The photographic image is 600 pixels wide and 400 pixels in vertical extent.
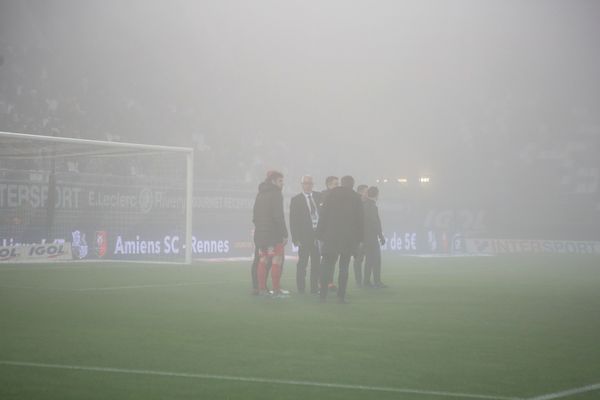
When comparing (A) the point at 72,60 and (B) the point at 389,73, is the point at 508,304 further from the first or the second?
(B) the point at 389,73

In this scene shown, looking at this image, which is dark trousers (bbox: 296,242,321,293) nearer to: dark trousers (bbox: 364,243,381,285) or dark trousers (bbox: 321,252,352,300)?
dark trousers (bbox: 321,252,352,300)

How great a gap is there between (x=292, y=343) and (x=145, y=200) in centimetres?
1893

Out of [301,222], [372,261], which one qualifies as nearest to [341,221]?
[301,222]

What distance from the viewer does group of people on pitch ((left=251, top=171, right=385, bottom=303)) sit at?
13.3 m

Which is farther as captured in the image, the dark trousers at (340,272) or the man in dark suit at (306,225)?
the man in dark suit at (306,225)

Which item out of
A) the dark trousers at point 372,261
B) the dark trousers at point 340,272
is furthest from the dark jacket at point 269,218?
the dark trousers at point 372,261

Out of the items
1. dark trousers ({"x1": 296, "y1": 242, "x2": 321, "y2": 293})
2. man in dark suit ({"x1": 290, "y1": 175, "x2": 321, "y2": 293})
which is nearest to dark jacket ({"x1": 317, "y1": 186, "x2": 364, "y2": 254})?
man in dark suit ({"x1": 290, "y1": 175, "x2": 321, "y2": 293})

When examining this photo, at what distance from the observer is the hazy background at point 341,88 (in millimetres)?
35094

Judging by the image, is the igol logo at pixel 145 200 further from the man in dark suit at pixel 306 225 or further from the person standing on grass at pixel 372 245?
the man in dark suit at pixel 306 225

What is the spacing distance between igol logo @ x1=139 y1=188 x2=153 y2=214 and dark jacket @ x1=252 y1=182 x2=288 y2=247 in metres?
13.5

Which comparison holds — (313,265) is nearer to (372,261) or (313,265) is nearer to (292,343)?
(372,261)

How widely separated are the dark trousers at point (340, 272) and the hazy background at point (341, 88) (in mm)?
19708

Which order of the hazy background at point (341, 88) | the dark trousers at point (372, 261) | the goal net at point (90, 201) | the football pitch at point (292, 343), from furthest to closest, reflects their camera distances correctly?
1. the hazy background at point (341, 88)
2. the goal net at point (90, 201)
3. the dark trousers at point (372, 261)
4. the football pitch at point (292, 343)

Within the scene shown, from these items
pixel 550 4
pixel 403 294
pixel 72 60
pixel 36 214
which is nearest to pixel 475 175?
pixel 550 4
